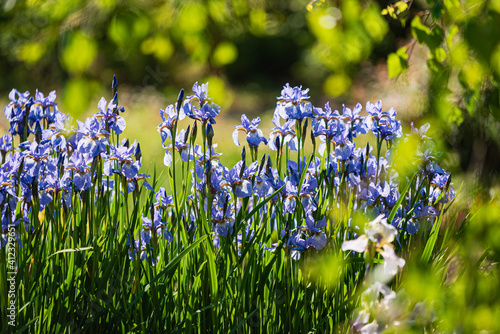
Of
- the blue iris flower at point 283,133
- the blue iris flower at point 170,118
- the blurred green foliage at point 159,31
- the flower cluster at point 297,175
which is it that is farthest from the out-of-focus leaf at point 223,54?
the blue iris flower at point 283,133

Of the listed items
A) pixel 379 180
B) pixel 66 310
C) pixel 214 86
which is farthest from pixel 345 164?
pixel 66 310

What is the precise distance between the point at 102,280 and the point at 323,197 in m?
0.89

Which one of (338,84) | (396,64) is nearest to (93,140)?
(338,84)

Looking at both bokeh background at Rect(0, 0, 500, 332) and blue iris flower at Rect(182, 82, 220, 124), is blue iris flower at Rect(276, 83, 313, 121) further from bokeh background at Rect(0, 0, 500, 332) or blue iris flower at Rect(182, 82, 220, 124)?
blue iris flower at Rect(182, 82, 220, 124)

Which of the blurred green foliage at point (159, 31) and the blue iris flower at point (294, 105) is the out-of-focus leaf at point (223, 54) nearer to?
the blurred green foliage at point (159, 31)

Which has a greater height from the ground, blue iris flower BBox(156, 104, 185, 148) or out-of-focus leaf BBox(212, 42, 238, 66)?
blue iris flower BBox(156, 104, 185, 148)

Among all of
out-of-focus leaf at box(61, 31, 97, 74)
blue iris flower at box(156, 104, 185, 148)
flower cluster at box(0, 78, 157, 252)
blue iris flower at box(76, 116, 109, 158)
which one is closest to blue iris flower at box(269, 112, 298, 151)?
blue iris flower at box(156, 104, 185, 148)

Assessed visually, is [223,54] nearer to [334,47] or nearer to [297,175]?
[334,47]

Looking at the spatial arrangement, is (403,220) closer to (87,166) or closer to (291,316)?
(291,316)

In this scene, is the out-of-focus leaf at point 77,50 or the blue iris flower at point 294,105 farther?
the blue iris flower at point 294,105

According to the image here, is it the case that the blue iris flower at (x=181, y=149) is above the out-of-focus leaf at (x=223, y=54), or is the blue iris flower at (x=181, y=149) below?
above

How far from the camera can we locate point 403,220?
2197mm

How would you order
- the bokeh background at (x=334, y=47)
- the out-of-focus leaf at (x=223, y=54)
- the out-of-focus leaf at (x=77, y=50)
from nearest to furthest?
1. the bokeh background at (x=334, y=47)
2. the out-of-focus leaf at (x=77, y=50)
3. the out-of-focus leaf at (x=223, y=54)

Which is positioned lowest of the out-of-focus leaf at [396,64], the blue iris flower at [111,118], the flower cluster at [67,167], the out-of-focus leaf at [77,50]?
the out-of-focus leaf at [77,50]
